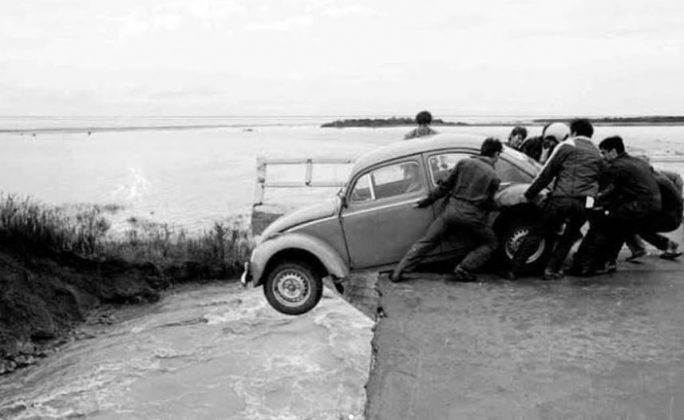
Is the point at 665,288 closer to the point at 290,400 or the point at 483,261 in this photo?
the point at 483,261

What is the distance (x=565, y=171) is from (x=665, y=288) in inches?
70.7

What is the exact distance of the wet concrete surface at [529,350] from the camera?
5.26 meters

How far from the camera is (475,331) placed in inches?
265

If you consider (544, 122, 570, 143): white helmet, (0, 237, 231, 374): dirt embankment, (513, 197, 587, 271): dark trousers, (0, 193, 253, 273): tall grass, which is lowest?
(0, 237, 231, 374): dirt embankment

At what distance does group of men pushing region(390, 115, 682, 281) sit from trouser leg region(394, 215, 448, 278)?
1 centimetres

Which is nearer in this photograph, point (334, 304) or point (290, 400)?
point (290, 400)

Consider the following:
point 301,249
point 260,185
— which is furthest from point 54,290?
point 301,249

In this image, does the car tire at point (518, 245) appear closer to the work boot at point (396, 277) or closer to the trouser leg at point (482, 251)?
the trouser leg at point (482, 251)

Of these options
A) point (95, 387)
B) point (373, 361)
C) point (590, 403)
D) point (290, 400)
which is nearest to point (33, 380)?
point (95, 387)

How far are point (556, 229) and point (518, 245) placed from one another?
0.52m

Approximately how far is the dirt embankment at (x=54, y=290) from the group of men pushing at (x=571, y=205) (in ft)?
23.1

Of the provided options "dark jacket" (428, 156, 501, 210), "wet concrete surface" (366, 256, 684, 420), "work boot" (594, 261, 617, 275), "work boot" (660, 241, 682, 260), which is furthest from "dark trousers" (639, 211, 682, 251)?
"dark jacket" (428, 156, 501, 210)

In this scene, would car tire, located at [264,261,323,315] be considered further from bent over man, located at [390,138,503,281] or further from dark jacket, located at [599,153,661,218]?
dark jacket, located at [599,153,661,218]

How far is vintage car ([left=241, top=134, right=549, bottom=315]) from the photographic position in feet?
29.0
